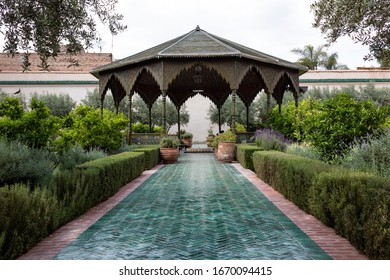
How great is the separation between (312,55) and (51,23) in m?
38.7

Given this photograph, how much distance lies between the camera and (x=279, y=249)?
4.25 metres

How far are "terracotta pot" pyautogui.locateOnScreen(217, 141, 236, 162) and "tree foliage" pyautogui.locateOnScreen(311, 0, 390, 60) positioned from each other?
8233 mm

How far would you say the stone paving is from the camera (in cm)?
416

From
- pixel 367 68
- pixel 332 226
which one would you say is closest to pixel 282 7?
pixel 332 226

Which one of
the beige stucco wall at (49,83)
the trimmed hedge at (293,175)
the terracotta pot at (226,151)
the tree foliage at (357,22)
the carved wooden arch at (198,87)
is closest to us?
the trimmed hedge at (293,175)

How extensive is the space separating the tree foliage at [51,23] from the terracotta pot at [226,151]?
30.8 feet

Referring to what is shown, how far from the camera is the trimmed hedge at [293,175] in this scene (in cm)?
Answer: 609

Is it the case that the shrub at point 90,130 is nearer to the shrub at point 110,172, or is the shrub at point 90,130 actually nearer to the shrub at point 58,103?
the shrub at point 110,172

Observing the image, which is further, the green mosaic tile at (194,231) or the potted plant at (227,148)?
the potted plant at (227,148)

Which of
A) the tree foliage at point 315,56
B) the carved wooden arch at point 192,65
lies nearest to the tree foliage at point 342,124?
the carved wooden arch at point 192,65

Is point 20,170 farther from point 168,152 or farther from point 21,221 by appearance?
point 168,152

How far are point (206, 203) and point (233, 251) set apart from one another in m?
3.03

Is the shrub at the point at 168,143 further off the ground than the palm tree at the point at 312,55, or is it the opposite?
the palm tree at the point at 312,55

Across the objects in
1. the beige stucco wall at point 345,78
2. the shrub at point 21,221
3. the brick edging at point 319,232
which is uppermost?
the beige stucco wall at point 345,78
